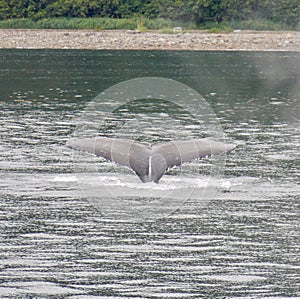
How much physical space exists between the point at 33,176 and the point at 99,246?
11.4 metres

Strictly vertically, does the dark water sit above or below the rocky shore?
above

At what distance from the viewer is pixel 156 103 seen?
78938 mm

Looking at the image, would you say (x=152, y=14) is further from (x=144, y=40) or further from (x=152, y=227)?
(x=152, y=227)

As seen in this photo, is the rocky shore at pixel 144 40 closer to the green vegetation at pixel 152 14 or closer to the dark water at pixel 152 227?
the green vegetation at pixel 152 14

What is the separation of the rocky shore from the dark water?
68.7 metres

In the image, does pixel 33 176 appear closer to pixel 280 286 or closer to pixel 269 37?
pixel 280 286

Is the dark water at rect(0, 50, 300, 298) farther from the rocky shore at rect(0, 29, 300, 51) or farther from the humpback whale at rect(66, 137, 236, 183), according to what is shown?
the rocky shore at rect(0, 29, 300, 51)

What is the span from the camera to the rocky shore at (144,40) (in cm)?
13912

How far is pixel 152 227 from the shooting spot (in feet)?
124

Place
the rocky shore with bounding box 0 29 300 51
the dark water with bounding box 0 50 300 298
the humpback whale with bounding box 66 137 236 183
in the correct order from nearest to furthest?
the dark water with bounding box 0 50 300 298
the humpback whale with bounding box 66 137 236 183
the rocky shore with bounding box 0 29 300 51

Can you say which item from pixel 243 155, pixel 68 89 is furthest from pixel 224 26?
pixel 243 155

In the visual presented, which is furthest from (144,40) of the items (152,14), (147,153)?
(147,153)

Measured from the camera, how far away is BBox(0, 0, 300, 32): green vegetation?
148750mm

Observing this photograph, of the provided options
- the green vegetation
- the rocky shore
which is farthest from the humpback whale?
the green vegetation
